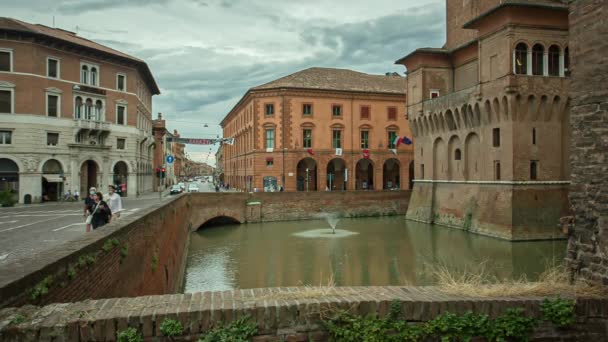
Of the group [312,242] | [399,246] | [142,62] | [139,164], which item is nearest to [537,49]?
[399,246]

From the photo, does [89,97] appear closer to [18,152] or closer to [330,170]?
[18,152]

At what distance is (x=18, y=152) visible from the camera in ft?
108

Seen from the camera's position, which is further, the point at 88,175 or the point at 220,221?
the point at 220,221

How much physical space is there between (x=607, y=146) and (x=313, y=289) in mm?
4837

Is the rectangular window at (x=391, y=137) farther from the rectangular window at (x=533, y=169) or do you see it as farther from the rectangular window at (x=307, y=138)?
the rectangular window at (x=533, y=169)

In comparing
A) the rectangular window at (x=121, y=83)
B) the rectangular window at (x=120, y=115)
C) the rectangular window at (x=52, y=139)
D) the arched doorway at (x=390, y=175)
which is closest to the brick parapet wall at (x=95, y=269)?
the rectangular window at (x=52, y=139)

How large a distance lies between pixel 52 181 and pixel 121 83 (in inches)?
435

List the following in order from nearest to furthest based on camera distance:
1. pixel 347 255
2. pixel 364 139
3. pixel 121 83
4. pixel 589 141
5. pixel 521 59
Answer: pixel 589 141 < pixel 347 255 < pixel 521 59 < pixel 121 83 < pixel 364 139

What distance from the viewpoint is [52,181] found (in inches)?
1368

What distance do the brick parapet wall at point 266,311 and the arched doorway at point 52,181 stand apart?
34.5 metres

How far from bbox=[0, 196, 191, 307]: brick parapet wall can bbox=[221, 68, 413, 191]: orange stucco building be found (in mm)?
36141

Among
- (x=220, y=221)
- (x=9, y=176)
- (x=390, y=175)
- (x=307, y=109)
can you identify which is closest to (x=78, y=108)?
(x=9, y=176)

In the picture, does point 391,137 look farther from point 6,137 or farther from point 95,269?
point 95,269

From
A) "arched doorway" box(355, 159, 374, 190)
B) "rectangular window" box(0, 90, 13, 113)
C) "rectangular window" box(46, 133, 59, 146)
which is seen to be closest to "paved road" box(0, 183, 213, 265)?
"rectangular window" box(0, 90, 13, 113)
